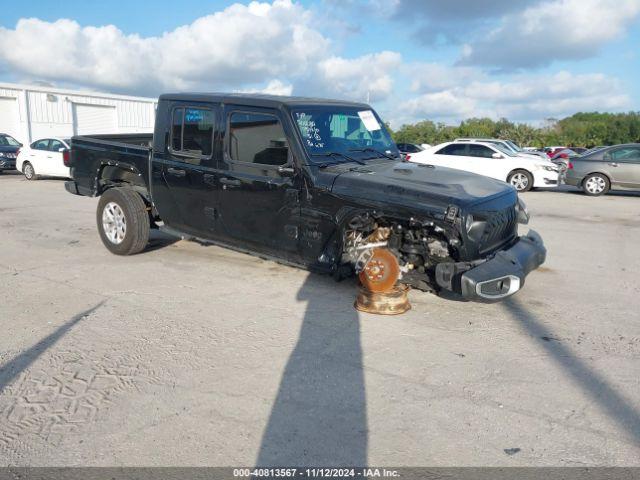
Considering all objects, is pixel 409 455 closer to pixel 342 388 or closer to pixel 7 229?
pixel 342 388

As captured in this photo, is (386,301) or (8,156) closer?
(386,301)

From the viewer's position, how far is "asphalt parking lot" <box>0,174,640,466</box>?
10.00ft

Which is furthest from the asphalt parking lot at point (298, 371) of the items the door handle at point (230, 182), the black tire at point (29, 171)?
the black tire at point (29, 171)

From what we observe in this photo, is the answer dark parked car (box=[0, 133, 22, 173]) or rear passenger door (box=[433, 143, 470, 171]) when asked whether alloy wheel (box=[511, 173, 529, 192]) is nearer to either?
rear passenger door (box=[433, 143, 470, 171])

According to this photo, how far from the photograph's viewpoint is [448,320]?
4.97m

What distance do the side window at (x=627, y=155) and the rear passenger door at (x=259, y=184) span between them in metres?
13.2

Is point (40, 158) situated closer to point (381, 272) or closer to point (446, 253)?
point (381, 272)

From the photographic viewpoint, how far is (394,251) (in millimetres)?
5062

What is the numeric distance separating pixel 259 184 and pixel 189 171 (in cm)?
105

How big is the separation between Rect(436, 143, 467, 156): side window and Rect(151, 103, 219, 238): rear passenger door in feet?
39.5

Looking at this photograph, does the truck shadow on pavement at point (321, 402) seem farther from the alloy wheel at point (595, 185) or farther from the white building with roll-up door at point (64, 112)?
the white building with roll-up door at point (64, 112)

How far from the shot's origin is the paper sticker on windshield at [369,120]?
634 centimetres

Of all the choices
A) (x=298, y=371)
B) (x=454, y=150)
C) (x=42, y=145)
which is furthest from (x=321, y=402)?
(x=42, y=145)

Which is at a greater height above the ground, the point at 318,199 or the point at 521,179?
the point at 318,199
